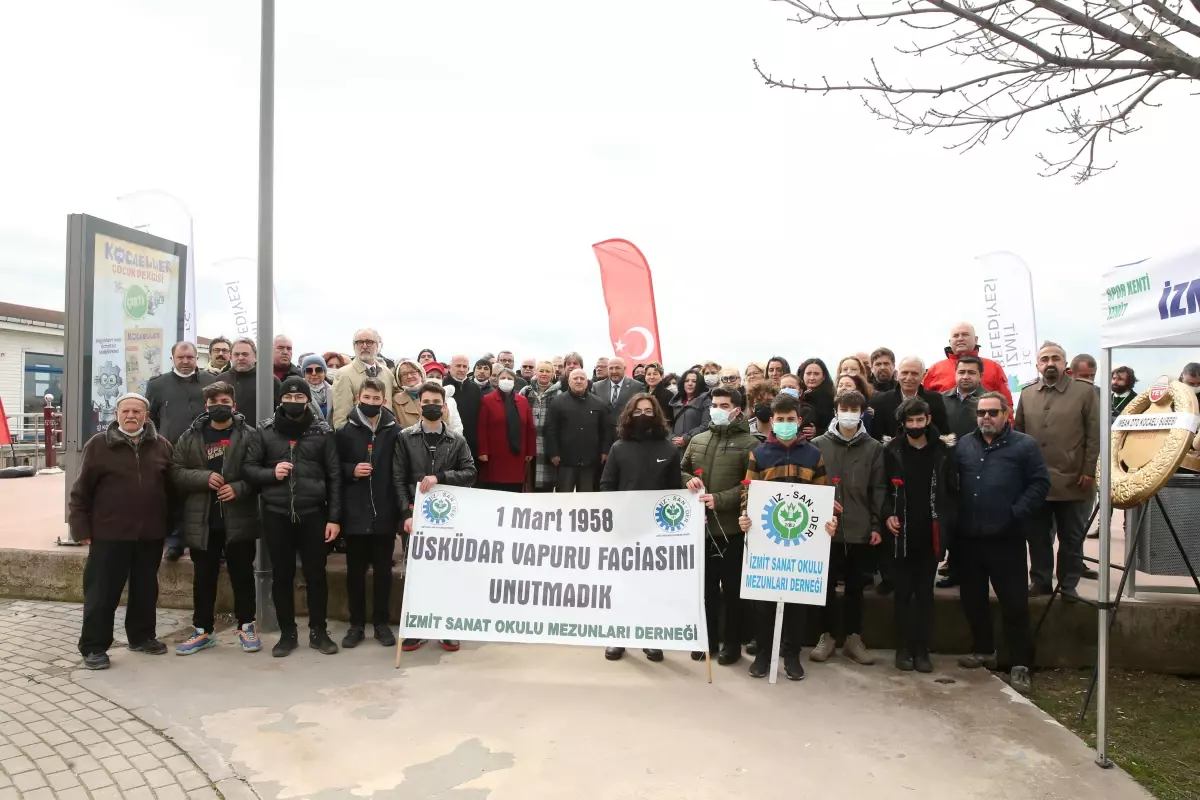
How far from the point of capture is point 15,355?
74.2ft

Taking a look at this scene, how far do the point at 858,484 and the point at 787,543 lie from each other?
0.71 metres

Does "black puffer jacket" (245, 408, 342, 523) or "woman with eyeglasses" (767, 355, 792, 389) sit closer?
"black puffer jacket" (245, 408, 342, 523)

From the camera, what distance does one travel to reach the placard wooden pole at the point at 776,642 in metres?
5.23

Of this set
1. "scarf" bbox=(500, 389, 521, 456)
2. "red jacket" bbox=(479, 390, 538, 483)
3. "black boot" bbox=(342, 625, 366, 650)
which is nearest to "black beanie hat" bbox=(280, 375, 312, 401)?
"black boot" bbox=(342, 625, 366, 650)

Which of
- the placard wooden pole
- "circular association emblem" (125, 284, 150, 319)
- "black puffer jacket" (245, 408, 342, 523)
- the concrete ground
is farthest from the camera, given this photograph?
"circular association emblem" (125, 284, 150, 319)

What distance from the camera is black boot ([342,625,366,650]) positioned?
234 inches

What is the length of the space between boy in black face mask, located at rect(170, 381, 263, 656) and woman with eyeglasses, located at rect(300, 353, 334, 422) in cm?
122

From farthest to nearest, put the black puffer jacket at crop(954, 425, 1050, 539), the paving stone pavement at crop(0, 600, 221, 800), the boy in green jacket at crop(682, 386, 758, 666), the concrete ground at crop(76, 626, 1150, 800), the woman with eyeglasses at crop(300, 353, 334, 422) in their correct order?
the woman with eyeglasses at crop(300, 353, 334, 422)
the boy in green jacket at crop(682, 386, 758, 666)
the black puffer jacket at crop(954, 425, 1050, 539)
the concrete ground at crop(76, 626, 1150, 800)
the paving stone pavement at crop(0, 600, 221, 800)

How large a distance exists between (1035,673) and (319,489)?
222 inches

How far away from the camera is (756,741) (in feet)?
14.1

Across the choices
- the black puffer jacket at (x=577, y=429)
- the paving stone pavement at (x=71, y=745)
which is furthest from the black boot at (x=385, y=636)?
the black puffer jacket at (x=577, y=429)

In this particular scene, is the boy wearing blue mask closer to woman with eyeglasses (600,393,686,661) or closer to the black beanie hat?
woman with eyeglasses (600,393,686,661)

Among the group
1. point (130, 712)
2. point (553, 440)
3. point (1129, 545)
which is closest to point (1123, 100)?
point (1129, 545)

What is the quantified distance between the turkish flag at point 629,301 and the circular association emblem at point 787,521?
28.9 ft
